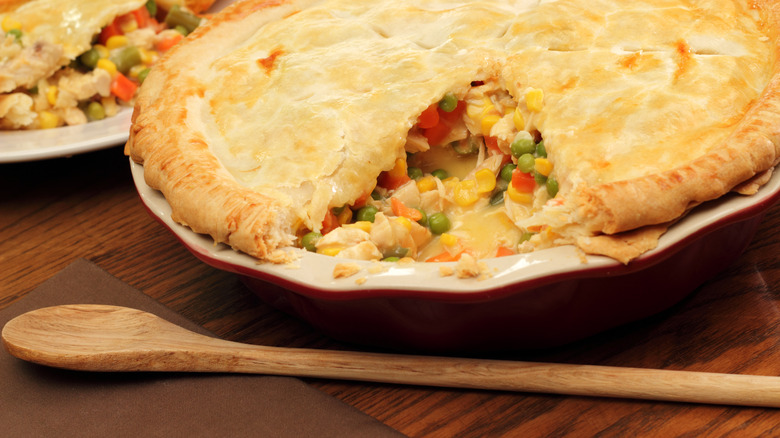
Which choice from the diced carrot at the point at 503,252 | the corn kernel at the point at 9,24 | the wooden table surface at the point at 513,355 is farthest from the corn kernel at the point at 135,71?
the diced carrot at the point at 503,252

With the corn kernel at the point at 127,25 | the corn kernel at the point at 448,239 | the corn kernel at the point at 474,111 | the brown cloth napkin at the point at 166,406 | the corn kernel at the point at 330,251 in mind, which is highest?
the corn kernel at the point at 474,111

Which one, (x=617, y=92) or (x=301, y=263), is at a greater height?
(x=617, y=92)

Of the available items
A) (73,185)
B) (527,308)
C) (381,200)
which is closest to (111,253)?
(73,185)

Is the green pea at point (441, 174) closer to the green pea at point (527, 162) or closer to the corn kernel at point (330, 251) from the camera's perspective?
the green pea at point (527, 162)

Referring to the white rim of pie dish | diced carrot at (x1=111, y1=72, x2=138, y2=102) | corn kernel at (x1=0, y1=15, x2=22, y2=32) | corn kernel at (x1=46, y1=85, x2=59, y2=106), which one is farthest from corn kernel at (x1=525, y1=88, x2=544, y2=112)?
corn kernel at (x1=0, y1=15, x2=22, y2=32)

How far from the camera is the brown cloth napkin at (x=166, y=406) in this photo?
8.14 ft

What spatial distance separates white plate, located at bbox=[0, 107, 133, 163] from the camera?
388 cm

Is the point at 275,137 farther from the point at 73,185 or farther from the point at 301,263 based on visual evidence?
the point at 73,185

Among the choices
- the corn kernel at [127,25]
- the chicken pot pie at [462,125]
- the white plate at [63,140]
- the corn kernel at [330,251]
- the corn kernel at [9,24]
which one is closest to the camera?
the chicken pot pie at [462,125]

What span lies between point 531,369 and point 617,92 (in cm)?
107

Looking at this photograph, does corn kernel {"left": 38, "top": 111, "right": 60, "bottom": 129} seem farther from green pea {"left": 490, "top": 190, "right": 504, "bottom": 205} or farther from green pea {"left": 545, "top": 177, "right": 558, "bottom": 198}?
green pea {"left": 545, "top": 177, "right": 558, "bottom": 198}

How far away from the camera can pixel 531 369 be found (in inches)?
98.7

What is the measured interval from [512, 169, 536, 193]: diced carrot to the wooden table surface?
24.8 inches

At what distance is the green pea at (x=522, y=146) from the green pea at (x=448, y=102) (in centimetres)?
37
